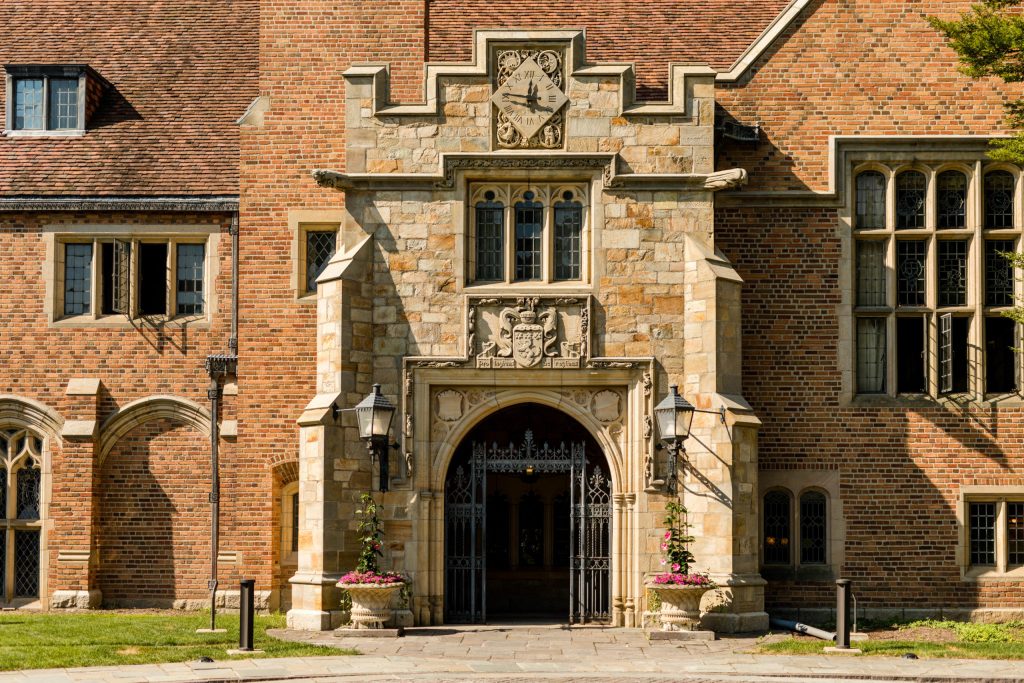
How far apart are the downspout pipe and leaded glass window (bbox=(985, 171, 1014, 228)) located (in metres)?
6.81

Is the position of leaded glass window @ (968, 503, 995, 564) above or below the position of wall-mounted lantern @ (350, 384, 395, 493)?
below

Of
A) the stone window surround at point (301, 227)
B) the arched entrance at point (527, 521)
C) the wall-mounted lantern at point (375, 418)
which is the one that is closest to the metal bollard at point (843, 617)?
the arched entrance at point (527, 521)

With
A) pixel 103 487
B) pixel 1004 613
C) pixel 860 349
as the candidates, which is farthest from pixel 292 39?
pixel 1004 613

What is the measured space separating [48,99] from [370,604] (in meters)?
11.2

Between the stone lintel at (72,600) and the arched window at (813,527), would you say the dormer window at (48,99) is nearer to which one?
the stone lintel at (72,600)

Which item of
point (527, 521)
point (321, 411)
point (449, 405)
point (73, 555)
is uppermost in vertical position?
point (449, 405)

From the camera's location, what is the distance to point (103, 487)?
24797mm

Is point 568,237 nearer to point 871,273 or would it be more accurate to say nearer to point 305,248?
point 305,248

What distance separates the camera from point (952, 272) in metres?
23.5

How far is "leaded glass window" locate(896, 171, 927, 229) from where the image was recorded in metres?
23.5

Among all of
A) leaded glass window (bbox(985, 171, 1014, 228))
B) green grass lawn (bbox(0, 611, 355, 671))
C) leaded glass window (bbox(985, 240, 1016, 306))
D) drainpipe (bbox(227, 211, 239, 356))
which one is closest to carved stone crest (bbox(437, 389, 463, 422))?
green grass lawn (bbox(0, 611, 355, 671))

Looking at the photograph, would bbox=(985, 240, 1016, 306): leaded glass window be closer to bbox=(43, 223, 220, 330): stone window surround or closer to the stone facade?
the stone facade

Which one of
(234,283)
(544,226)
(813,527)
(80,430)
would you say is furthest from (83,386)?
(813,527)

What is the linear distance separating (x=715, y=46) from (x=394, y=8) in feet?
17.8
